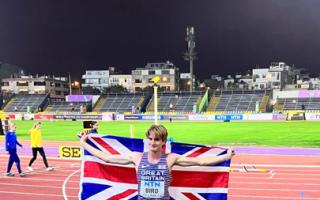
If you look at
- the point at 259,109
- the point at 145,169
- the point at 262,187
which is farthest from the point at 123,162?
Result: the point at 259,109

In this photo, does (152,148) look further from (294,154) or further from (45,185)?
(294,154)

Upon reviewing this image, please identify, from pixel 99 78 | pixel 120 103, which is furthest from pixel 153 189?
pixel 99 78

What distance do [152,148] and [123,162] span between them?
26.3 inches

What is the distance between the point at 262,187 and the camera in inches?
462

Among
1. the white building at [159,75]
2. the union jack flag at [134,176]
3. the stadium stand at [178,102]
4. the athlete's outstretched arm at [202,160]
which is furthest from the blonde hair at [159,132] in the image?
the white building at [159,75]

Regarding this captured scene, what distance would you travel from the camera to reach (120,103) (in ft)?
265

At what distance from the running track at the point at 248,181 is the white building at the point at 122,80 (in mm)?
110514

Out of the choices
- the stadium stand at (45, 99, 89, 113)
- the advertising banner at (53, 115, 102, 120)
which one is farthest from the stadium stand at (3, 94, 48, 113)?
the advertising banner at (53, 115, 102, 120)

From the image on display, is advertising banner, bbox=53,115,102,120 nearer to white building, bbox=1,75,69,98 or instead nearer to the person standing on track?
white building, bbox=1,75,69,98

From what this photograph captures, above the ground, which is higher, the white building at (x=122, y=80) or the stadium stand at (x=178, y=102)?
the white building at (x=122, y=80)

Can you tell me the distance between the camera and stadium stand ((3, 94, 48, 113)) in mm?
80812

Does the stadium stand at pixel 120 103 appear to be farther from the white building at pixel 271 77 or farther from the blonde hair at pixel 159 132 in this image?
the blonde hair at pixel 159 132

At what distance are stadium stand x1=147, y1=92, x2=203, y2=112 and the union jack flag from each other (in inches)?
2651

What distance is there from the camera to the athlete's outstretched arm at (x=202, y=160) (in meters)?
4.02
